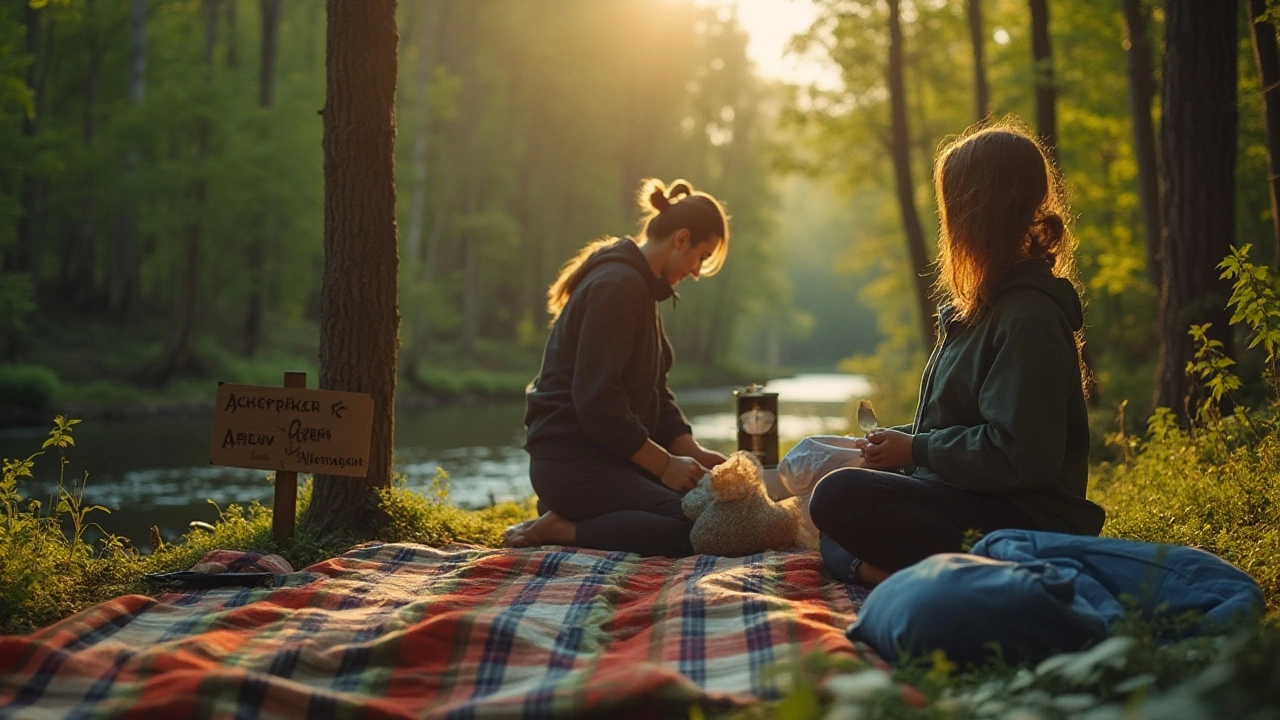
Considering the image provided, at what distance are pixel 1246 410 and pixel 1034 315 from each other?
11.0 ft

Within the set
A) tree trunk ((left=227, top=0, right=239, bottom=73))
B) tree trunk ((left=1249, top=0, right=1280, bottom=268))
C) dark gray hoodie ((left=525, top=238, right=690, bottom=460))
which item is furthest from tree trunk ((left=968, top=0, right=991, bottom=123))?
tree trunk ((left=227, top=0, right=239, bottom=73))

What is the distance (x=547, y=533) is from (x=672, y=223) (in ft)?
5.59

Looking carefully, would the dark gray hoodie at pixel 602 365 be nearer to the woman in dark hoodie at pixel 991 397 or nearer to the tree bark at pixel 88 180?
the woman in dark hoodie at pixel 991 397

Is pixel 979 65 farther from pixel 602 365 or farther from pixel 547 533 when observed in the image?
pixel 547 533

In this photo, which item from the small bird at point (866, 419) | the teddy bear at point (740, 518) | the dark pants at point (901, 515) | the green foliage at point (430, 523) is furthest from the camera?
the green foliage at point (430, 523)

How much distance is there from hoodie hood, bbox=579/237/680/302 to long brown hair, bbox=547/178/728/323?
56mm

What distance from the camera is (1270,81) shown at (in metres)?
7.10

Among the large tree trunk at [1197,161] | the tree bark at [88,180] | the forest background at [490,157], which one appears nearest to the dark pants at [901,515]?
the large tree trunk at [1197,161]

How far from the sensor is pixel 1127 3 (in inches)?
432

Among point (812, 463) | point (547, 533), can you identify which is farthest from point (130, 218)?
point (812, 463)

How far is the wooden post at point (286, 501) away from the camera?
5387 millimetres

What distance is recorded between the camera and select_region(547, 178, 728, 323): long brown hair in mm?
5910

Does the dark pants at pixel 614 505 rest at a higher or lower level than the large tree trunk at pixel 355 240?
lower

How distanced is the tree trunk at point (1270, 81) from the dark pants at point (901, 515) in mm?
3956
